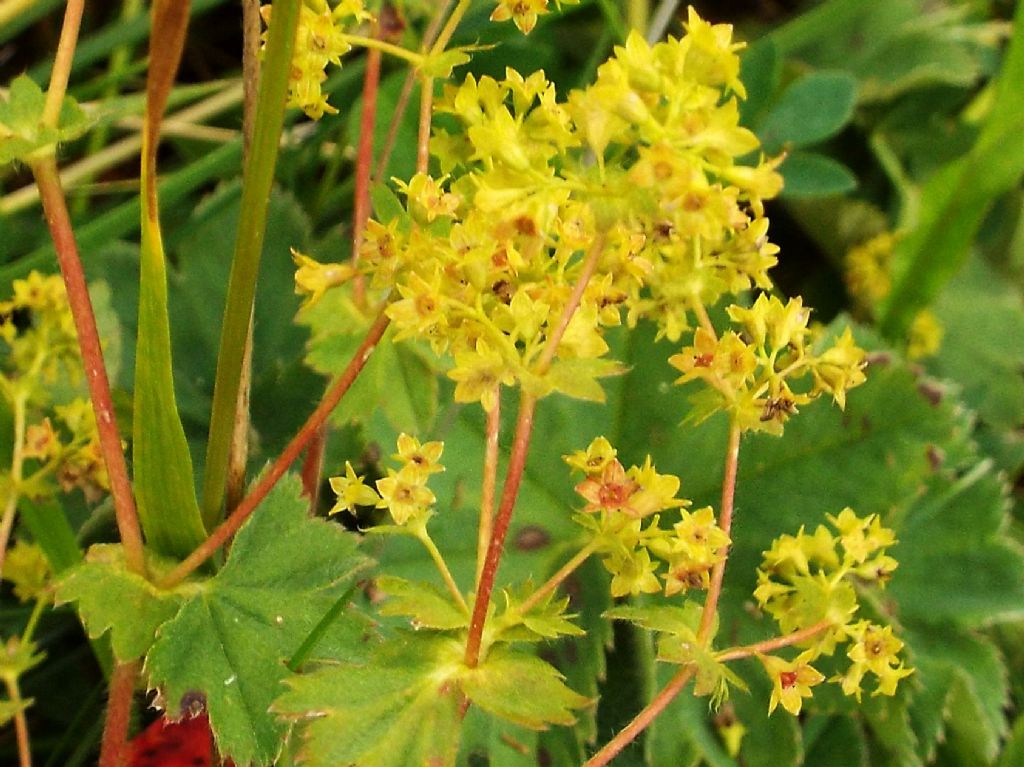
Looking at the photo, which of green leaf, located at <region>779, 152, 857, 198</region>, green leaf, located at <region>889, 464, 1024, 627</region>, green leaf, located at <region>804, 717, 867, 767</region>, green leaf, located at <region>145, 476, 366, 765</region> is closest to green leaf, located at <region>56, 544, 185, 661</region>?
green leaf, located at <region>145, 476, 366, 765</region>

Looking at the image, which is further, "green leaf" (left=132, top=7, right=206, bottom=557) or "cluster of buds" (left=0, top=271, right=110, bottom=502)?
"cluster of buds" (left=0, top=271, right=110, bottom=502)

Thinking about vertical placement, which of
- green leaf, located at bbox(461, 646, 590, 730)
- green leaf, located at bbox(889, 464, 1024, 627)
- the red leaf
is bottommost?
green leaf, located at bbox(889, 464, 1024, 627)

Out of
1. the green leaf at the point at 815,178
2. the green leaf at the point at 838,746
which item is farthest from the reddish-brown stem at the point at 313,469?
the green leaf at the point at 815,178

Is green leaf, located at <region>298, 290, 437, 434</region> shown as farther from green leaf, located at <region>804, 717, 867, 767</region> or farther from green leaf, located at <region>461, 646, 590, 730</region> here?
green leaf, located at <region>804, 717, 867, 767</region>

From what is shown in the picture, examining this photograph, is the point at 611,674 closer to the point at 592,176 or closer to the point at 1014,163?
the point at 592,176

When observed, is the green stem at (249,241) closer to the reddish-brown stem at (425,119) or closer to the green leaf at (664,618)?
the reddish-brown stem at (425,119)

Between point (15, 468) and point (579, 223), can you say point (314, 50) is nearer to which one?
point (579, 223)

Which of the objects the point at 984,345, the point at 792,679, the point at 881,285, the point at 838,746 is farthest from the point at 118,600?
the point at 984,345

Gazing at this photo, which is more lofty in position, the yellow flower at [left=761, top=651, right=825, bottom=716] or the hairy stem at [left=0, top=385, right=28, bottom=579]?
the hairy stem at [left=0, top=385, right=28, bottom=579]
